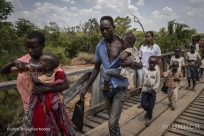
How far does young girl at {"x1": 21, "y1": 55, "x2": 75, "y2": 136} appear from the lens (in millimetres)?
2389

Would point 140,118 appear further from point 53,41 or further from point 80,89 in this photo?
point 53,41

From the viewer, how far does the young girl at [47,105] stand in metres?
2.39

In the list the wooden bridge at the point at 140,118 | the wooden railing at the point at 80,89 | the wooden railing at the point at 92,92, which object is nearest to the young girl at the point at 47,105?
the wooden railing at the point at 80,89

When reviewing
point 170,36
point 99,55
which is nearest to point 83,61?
point 170,36

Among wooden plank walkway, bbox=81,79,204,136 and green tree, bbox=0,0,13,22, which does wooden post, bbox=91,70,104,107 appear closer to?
wooden plank walkway, bbox=81,79,204,136

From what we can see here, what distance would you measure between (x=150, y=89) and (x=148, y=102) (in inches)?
11.2

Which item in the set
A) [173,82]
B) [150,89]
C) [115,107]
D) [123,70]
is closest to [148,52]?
[173,82]

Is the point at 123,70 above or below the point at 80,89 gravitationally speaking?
above

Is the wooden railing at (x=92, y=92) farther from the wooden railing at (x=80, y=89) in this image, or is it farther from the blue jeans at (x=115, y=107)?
the blue jeans at (x=115, y=107)

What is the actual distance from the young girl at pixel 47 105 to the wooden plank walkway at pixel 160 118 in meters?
1.53

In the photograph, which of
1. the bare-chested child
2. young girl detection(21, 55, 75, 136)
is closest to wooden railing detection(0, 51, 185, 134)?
the bare-chested child

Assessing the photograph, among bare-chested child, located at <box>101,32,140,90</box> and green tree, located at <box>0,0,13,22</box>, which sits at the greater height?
green tree, located at <box>0,0,13,22</box>

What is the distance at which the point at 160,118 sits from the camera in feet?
16.0

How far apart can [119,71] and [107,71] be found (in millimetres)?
159
